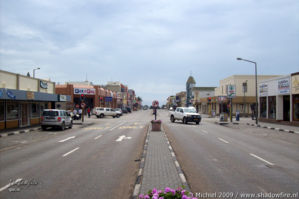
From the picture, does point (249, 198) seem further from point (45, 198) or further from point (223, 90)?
point (223, 90)

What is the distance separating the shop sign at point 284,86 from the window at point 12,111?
27.7 metres

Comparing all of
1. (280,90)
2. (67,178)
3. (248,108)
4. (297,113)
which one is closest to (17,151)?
(67,178)

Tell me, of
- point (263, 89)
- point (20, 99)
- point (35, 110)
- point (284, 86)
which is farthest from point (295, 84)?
point (35, 110)

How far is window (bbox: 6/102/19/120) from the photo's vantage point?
23.6m

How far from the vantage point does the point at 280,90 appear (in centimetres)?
3141

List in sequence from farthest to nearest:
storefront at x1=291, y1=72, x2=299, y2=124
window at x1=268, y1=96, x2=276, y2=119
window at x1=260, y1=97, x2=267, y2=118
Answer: window at x1=260, y1=97, x2=267, y2=118
window at x1=268, y1=96, x2=276, y2=119
storefront at x1=291, y1=72, x2=299, y2=124

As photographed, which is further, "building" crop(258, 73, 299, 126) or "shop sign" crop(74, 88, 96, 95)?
"shop sign" crop(74, 88, 96, 95)

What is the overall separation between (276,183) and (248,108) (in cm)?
5284

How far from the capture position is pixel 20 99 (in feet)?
73.3

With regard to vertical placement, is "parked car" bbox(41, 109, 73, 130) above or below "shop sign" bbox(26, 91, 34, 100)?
below

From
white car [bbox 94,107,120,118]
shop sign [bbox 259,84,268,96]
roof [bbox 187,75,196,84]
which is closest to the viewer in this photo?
shop sign [bbox 259,84,268,96]

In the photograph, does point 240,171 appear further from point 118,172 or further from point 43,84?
point 43,84

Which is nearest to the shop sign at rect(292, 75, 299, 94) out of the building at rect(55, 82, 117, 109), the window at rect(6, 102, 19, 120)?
the window at rect(6, 102, 19, 120)

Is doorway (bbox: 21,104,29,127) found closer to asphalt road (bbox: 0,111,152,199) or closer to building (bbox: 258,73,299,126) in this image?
asphalt road (bbox: 0,111,152,199)
